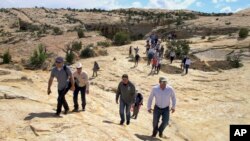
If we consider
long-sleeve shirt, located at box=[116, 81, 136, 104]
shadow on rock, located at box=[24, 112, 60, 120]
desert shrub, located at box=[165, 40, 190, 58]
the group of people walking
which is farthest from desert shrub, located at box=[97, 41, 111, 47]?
shadow on rock, located at box=[24, 112, 60, 120]

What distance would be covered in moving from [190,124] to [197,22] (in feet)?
109

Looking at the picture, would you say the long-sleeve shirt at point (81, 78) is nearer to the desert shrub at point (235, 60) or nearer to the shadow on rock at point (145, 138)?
the shadow on rock at point (145, 138)

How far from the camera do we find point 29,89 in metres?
13.2

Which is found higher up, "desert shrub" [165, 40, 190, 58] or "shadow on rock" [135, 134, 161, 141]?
"desert shrub" [165, 40, 190, 58]

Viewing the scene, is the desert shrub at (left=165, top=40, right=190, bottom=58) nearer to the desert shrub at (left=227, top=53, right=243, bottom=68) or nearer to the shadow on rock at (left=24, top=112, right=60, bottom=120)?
the desert shrub at (left=227, top=53, right=243, bottom=68)

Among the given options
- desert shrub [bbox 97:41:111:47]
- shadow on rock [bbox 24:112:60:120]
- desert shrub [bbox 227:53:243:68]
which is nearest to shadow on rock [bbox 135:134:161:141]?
shadow on rock [bbox 24:112:60:120]

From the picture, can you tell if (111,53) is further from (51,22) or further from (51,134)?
(51,22)

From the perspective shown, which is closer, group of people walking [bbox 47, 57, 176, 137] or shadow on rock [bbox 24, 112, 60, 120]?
group of people walking [bbox 47, 57, 176, 137]

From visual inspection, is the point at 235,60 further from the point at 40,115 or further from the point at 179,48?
the point at 40,115

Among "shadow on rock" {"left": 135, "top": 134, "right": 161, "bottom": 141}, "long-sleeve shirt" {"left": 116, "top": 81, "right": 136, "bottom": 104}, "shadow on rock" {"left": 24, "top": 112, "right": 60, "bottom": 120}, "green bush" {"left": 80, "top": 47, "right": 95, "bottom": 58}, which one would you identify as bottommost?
"shadow on rock" {"left": 135, "top": 134, "right": 161, "bottom": 141}

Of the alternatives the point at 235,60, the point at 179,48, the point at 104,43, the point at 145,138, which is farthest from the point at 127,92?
the point at 104,43

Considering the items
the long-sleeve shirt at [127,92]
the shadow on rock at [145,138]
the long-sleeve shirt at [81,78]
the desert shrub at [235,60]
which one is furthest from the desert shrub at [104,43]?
the shadow on rock at [145,138]

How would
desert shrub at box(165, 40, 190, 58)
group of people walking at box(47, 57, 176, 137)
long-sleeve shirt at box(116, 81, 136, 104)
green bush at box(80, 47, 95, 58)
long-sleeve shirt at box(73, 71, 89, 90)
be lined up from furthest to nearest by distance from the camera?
1. desert shrub at box(165, 40, 190, 58)
2. green bush at box(80, 47, 95, 58)
3. long-sleeve shirt at box(73, 71, 89, 90)
4. long-sleeve shirt at box(116, 81, 136, 104)
5. group of people walking at box(47, 57, 176, 137)

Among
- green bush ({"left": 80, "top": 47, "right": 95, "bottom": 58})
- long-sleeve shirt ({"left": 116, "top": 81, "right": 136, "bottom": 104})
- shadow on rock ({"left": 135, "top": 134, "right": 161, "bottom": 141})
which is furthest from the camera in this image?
green bush ({"left": 80, "top": 47, "right": 95, "bottom": 58})
